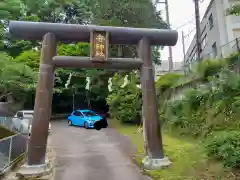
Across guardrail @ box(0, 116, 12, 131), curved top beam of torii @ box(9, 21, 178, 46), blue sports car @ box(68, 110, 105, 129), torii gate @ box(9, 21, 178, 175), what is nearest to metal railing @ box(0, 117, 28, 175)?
torii gate @ box(9, 21, 178, 175)

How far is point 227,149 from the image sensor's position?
6566mm

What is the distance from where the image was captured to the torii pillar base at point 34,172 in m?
7.43

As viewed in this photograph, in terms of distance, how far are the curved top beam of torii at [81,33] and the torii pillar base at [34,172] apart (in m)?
4.26

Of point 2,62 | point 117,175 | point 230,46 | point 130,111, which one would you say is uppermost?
point 230,46

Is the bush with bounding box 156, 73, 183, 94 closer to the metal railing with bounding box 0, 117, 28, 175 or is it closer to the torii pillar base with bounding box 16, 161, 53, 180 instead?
the metal railing with bounding box 0, 117, 28, 175

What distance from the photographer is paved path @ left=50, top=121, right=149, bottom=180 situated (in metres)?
7.52

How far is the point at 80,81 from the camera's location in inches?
1118

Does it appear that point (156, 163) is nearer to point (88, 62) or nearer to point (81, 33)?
point (88, 62)

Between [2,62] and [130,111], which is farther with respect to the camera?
[130,111]

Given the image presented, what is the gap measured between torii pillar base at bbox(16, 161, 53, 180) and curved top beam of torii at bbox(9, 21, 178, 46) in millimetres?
4255

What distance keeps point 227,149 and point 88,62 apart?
5.12 meters

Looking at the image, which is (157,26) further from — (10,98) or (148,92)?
(148,92)

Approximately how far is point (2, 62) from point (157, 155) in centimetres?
600

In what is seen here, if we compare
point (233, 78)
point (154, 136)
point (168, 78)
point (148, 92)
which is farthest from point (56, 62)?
point (168, 78)
